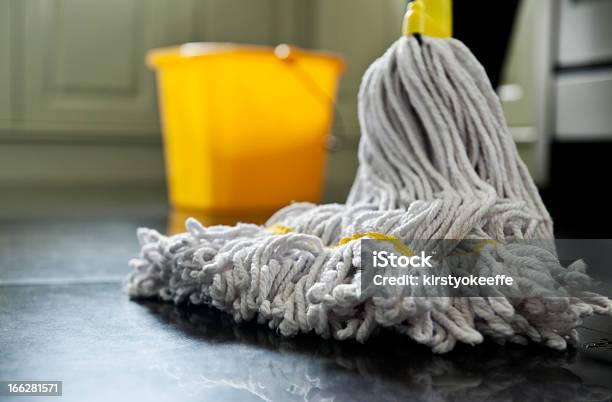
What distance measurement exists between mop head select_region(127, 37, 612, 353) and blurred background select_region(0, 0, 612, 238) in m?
1.41

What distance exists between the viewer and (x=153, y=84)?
2.61 metres

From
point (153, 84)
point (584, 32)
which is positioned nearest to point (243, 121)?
point (153, 84)

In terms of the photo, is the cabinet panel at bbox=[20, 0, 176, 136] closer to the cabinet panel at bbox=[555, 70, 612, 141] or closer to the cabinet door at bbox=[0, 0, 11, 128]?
the cabinet door at bbox=[0, 0, 11, 128]

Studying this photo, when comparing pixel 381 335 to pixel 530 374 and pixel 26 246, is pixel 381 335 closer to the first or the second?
pixel 530 374

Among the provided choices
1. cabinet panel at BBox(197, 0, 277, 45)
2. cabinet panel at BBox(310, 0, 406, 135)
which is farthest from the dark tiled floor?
cabinet panel at BBox(310, 0, 406, 135)

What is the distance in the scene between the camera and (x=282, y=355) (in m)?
0.56

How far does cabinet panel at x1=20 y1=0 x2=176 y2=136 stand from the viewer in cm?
247

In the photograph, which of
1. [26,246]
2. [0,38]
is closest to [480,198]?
[26,246]

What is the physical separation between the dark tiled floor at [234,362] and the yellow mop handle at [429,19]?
311 mm

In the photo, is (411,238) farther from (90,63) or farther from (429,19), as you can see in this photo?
(90,63)

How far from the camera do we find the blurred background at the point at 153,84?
2.45m

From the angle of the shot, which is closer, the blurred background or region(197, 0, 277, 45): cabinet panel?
the blurred background

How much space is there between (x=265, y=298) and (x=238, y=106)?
1.15m

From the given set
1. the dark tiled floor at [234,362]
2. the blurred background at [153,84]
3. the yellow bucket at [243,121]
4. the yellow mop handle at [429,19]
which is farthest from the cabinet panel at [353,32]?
the dark tiled floor at [234,362]
